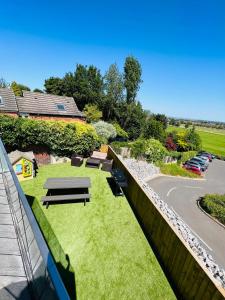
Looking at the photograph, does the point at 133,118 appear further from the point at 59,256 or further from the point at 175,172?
the point at 59,256

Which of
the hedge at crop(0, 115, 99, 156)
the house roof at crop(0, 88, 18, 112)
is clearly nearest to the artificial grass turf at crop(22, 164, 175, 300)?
the hedge at crop(0, 115, 99, 156)

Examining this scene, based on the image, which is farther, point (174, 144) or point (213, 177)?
point (174, 144)

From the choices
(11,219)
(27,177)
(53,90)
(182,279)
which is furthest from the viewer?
(53,90)

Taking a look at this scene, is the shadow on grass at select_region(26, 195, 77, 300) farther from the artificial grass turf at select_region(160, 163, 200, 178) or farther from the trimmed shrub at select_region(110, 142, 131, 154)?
the artificial grass turf at select_region(160, 163, 200, 178)

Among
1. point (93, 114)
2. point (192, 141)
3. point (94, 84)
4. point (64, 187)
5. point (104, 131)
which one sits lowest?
point (192, 141)

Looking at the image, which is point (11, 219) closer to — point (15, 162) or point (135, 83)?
point (15, 162)

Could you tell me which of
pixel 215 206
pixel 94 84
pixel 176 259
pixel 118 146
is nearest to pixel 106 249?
pixel 176 259

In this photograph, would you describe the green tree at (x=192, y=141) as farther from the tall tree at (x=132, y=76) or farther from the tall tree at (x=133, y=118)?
the tall tree at (x=132, y=76)

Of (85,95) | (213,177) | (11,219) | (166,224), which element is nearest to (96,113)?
(85,95)
